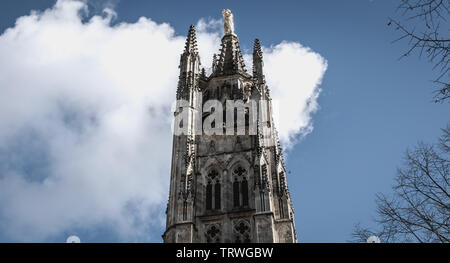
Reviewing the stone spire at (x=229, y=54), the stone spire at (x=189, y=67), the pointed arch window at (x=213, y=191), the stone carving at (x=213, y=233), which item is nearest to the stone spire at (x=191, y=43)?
the stone spire at (x=189, y=67)

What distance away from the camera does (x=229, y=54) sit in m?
44.4

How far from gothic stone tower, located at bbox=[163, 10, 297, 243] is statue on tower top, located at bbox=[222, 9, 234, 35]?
→ 8.49 meters

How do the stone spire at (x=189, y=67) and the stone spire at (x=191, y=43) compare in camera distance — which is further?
the stone spire at (x=191, y=43)

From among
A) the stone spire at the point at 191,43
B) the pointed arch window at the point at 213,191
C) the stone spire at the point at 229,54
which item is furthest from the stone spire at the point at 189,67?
the pointed arch window at the point at 213,191

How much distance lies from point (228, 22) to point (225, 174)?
848 inches

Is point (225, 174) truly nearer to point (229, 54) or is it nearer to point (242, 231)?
point (242, 231)

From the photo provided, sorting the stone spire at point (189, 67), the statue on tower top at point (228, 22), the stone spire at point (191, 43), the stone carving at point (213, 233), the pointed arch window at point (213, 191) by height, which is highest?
the statue on tower top at point (228, 22)

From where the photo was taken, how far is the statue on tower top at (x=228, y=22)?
47.4m

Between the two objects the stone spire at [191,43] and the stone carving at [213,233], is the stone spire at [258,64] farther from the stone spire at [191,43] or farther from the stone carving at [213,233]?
the stone carving at [213,233]

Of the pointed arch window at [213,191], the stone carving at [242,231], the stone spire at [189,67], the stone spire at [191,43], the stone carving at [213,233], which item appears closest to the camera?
the stone carving at [242,231]

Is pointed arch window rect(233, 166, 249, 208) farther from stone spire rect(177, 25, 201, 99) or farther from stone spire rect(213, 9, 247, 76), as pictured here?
stone spire rect(213, 9, 247, 76)

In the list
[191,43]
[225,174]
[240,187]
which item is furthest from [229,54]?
[240,187]

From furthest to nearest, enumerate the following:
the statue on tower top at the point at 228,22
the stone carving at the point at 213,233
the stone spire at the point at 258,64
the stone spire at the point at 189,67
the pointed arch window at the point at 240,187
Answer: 1. the statue on tower top at the point at 228,22
2. the stone spire at the point at 258,64
3. the stone spire at the point at 189,67
4. the pointed arch window at the point at 240,187
5. the stone carving at the point at 213,233

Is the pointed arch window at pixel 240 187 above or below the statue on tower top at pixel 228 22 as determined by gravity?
below
